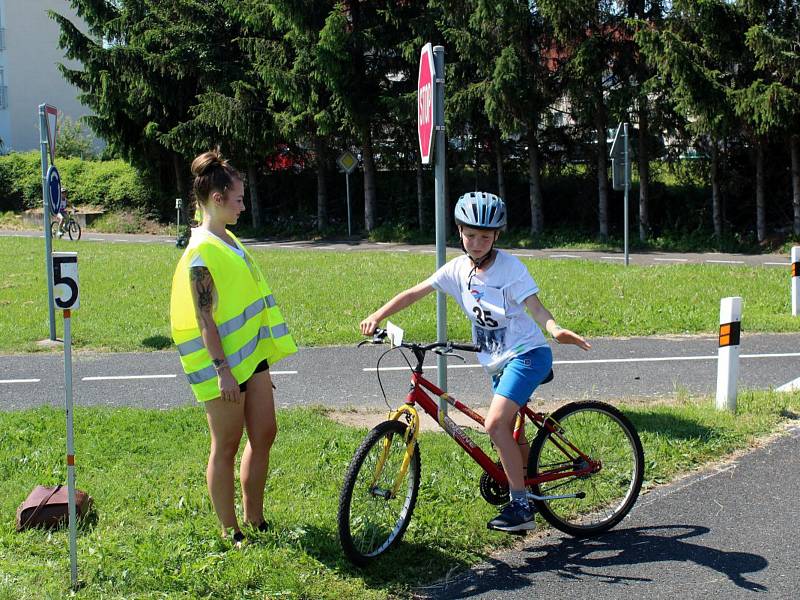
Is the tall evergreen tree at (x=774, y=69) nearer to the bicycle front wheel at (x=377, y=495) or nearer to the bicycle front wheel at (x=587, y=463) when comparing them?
the bicycle front wheel at (x=587, y=463)

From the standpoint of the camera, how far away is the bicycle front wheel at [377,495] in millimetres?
4535

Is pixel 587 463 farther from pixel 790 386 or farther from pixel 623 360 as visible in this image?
pixel 623 360

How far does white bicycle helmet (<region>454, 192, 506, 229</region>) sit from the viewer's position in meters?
4.77

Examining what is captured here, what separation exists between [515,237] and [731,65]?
8.67 m

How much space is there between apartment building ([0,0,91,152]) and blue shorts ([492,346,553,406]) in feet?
192

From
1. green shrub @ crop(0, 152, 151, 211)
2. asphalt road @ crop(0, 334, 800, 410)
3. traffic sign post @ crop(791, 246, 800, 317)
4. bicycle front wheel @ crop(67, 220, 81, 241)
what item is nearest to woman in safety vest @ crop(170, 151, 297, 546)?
asphalt road @ crop(0, 334, 800, 410)

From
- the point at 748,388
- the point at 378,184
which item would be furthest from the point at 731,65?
the point at 748,388

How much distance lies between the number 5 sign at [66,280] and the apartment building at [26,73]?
5783 centimetres

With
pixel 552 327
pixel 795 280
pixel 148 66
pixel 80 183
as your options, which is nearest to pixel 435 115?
pixel 552 327

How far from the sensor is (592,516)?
534 centimetres

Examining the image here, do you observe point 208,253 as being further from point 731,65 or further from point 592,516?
point 731,65

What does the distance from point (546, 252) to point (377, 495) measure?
891 inches

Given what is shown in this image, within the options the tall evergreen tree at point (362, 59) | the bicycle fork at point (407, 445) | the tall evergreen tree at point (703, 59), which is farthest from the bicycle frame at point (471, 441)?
the tall evergreen tree at point (362, 59)

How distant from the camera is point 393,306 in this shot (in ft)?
16.2
